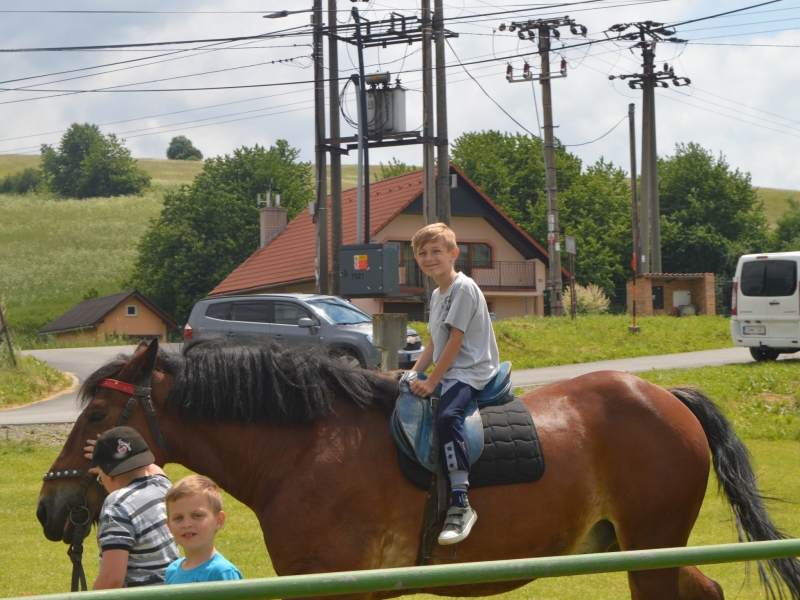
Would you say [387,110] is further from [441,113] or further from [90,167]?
[90,167]

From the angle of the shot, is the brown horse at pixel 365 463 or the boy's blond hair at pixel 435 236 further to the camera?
the boy's blond hair at pixel 435 236

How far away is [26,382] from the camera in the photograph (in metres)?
20.6

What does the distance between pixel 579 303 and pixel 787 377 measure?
76.3 feet

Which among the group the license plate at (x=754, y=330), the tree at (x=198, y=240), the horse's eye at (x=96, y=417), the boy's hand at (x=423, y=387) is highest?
the tree at (x=198, y=240)

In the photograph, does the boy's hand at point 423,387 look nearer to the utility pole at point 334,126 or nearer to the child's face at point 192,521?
the child's face at point 192,521

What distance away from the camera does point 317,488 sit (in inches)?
171

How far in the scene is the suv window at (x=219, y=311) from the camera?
22109 millimetres

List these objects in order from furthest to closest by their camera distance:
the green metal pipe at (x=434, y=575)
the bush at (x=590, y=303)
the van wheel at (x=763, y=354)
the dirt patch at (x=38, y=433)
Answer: the bush at (x=590, y=303), the van wheel at (x=763, y=354), the dirt patch at (x=38, y=433), the green metal pipe at (x=434, y=575)

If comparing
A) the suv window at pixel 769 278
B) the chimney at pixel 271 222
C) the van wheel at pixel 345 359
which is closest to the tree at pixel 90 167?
the chimney at pixel 271 222

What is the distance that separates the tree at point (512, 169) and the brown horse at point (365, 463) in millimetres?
57029

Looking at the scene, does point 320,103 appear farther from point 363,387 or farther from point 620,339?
point 363,387

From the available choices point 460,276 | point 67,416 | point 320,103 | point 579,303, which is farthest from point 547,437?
point 579,303

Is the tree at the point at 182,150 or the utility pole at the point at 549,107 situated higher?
the tree at the point at 182,150

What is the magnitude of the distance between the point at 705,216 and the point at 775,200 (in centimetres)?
5401
